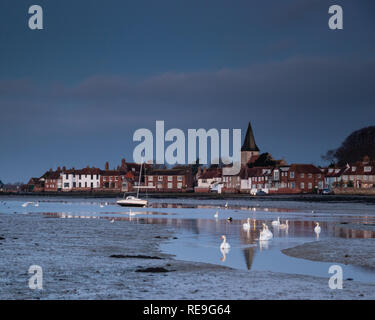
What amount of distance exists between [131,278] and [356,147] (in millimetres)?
152661

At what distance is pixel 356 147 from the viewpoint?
159m

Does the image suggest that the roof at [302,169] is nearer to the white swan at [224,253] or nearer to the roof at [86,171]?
the roof at [86,171]

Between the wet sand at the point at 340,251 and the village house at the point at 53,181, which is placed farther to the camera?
the village house at the point at 53,181

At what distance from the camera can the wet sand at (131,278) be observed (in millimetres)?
13781

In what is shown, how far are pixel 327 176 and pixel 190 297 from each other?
13286cm

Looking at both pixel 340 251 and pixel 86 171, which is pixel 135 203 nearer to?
pixel 340 251

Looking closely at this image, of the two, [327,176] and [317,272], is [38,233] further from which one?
[327,176]

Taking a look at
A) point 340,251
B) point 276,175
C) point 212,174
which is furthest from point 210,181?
point 340,251

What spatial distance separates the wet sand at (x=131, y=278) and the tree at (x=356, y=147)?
446 feet

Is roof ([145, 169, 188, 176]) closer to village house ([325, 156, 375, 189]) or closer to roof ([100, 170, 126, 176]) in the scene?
roof ([100, 170, 126, 176])

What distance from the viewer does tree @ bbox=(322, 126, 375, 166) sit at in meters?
150

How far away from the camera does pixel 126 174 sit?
527 feet

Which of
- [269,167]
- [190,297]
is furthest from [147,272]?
[269,167]

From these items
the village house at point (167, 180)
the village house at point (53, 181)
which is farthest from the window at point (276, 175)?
the village house at point (53, 181)
